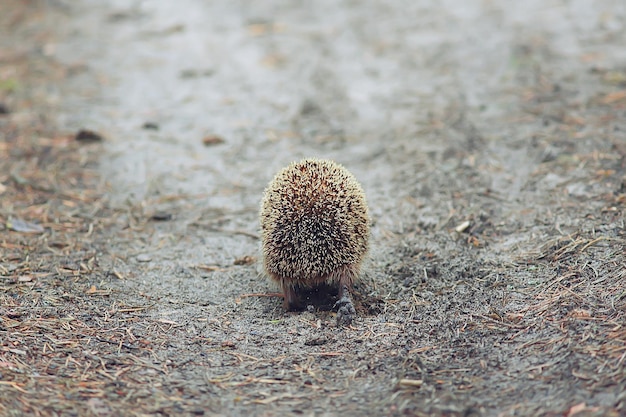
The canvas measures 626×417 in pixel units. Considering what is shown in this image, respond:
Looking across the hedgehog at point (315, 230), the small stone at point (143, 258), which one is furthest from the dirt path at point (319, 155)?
the hedgehog at point (315, 230)

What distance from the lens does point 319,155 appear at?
852 cm

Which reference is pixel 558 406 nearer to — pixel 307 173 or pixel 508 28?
pixel 307 173

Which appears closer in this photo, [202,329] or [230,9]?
[202,329]

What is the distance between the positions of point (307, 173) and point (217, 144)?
341 cm

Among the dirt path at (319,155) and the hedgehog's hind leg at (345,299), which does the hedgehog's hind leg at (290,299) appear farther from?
the hedgehog's hind leg at (345,299)

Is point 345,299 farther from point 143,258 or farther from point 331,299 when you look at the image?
point 143,258

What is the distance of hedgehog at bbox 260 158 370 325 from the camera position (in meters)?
5.65

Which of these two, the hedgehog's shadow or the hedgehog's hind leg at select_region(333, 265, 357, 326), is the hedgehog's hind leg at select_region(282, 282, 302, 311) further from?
the hedgehog's hind leg at select_region(333, 265, 357, 326)

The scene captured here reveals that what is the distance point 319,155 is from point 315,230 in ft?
9.85

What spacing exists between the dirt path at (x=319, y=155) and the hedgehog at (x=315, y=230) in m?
0.31

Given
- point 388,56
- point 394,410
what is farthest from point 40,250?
point 388,56

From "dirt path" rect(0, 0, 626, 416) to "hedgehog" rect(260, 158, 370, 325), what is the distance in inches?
12.3

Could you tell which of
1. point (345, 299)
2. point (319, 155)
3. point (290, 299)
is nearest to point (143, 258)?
point (290, 299)

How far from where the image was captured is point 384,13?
12297 mm
